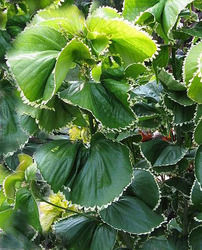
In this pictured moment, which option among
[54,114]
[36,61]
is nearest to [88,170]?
[54,114]

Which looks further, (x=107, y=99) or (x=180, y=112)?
(x=180, y=112)

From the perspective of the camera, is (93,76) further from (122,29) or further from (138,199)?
(138,199)

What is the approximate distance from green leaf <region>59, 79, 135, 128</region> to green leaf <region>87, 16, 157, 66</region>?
59mm

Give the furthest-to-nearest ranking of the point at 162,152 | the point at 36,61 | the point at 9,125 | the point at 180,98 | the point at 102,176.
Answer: the point at 9,125 → the point at 162,152 → the point at 180,98 → the point at 102,176 → the point at 36,61

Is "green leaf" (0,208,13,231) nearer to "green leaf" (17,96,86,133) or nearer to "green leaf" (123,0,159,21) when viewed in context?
"green leaf" (17,96,86,133)

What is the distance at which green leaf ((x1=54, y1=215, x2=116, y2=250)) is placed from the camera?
96 cm

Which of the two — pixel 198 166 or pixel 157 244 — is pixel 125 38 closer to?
pixel 198 166

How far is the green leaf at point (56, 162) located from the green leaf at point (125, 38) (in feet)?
0.72

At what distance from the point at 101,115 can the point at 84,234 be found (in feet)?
1.40

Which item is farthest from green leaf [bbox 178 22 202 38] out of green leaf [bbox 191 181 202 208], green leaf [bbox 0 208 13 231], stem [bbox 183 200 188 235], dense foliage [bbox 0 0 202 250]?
green leaf [bbox 0 208 13 231]

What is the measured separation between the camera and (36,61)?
2.07 ft

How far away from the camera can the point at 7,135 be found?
1.05m

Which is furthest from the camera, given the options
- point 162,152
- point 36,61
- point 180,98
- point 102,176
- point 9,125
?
point 9,125

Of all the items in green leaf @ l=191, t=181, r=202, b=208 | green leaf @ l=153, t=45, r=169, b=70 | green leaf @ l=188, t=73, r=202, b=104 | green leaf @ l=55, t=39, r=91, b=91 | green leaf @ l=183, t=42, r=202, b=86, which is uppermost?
green leaf @ l=55, t=39, r=91, b=91
